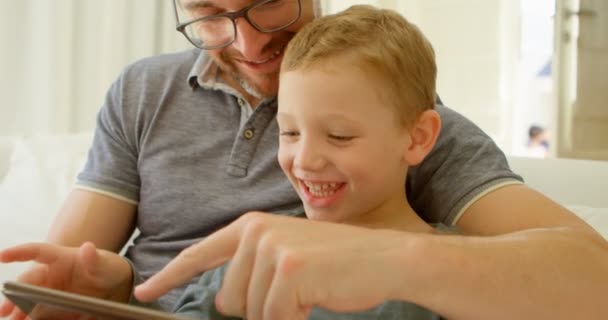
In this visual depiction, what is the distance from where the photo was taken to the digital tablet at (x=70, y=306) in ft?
1.65

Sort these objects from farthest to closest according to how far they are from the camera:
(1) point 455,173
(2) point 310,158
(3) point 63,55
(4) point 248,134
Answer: (3) point 63,55 → (4) point 248,134 → (1) point 455,173 → (2) point 310,158

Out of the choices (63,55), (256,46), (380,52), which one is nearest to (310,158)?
(380,52)

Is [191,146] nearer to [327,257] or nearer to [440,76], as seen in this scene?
[327,257]

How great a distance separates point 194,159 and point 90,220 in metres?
0.18

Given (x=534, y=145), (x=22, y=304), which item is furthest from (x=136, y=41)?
(x=534, y=145)

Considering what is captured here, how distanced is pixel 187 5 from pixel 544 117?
4257 millimetres

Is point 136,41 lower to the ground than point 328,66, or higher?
lower

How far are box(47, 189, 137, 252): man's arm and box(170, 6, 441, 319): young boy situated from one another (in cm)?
25

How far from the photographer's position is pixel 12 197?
153 centimetres

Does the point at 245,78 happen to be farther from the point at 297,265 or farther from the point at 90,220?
the point at 297,265

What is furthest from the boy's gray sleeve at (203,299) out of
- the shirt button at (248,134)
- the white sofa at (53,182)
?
the white sofa at (53,182)

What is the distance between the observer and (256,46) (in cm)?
103

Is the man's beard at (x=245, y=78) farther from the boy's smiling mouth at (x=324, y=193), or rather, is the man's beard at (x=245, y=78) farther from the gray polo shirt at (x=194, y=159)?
the boy's smiling mouth at (x=324, y=193)

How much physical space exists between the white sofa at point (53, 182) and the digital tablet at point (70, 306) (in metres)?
0.72
